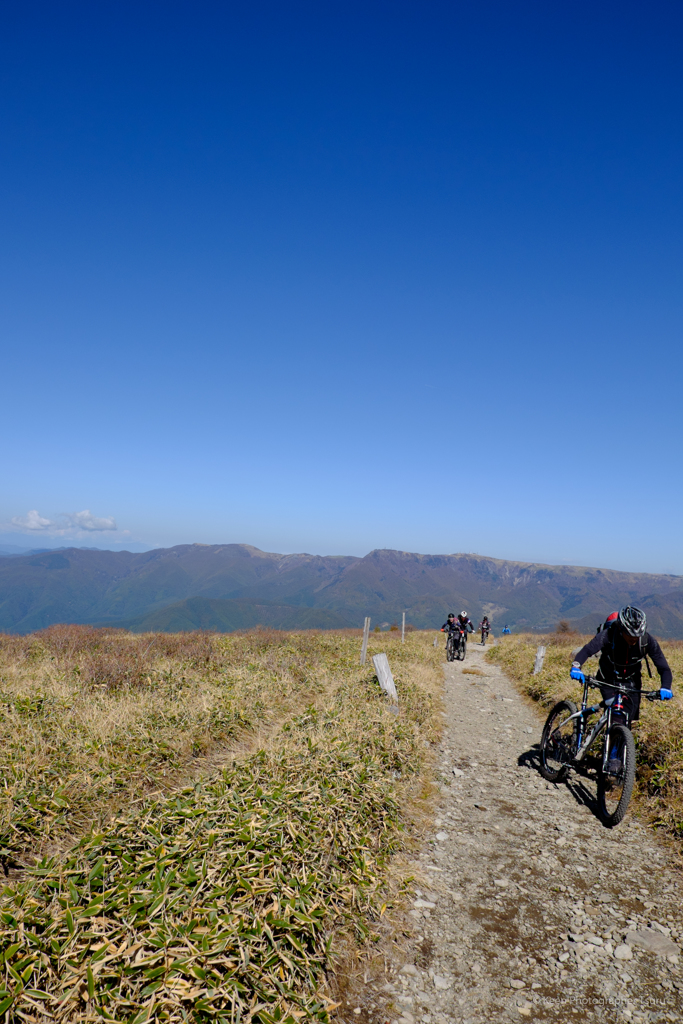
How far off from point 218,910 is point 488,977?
2243 mm

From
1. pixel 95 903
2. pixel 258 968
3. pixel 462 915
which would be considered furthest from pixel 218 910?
pixel 462 915

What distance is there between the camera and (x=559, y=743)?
26.4 feet

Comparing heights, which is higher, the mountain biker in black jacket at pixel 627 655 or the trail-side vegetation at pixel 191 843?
the mountain biker in black jacket at pixel 627 655

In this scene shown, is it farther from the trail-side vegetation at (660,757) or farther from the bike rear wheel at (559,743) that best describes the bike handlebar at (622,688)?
the trail-side vegetation at (660,757)

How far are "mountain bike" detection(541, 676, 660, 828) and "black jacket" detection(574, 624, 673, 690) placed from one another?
0.57 ft

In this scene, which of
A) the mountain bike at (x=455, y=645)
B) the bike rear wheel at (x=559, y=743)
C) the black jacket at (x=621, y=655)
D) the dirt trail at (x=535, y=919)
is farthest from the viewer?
the mountain bike at (x=455, y=645)

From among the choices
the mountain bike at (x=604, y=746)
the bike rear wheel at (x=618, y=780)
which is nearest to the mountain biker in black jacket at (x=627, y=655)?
the mountain bike at (x=604, y=746)

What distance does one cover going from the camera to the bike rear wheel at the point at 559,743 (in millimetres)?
7758

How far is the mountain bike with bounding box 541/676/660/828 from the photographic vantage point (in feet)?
21.3

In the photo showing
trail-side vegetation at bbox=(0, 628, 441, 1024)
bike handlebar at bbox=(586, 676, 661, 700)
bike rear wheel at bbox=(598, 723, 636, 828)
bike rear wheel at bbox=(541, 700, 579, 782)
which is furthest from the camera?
bike rear wheel at bbox=(541, 700, 579, 782)

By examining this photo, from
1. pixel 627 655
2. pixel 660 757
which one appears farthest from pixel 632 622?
pixel 660 757

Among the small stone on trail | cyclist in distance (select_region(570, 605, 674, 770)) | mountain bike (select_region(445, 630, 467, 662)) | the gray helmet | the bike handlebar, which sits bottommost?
mountain bike (select_region(445, 630, 467, 662))

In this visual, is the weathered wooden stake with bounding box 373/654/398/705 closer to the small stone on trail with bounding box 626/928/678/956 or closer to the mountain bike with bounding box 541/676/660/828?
the mountain bike with bounding box 541/676/660/828

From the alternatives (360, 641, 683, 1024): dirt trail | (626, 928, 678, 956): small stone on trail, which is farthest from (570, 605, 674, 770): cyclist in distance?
(626, 928, 678, 956): small stone on trail
